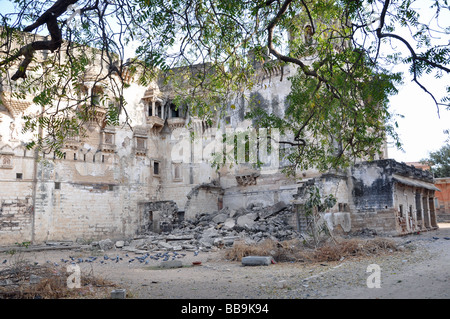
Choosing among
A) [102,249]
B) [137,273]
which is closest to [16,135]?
[102,249]

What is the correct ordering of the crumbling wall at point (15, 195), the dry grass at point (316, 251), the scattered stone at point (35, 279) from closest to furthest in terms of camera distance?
the scattered stone at point (35, 279)
the dry grass at point (316, 251)
the crumbling wall at point (15, 195)

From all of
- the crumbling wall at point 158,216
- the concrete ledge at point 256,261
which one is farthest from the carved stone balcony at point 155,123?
the concrete ledge at point 256,261

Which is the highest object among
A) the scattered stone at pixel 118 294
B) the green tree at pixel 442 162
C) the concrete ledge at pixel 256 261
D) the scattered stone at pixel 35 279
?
the green tree at pixel 442 162

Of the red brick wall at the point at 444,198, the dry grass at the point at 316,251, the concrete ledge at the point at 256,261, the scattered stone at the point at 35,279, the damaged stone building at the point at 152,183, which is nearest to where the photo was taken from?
the scattered stone at the point at 35,279

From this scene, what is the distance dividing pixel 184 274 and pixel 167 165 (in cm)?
1577

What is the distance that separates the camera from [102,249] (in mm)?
15172

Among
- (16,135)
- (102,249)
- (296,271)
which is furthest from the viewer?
(16,135)

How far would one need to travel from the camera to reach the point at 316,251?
9836mm

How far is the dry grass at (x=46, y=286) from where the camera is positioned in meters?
5.38

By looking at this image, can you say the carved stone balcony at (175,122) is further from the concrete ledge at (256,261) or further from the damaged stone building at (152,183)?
the concrete ledge at (256,261)

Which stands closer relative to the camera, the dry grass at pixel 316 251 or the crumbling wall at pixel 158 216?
the dry grass at pixel 316 251

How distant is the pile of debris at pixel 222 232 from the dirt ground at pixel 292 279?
3.71 meters

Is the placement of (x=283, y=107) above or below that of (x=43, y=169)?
above

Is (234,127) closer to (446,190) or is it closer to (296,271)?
(296,271)
